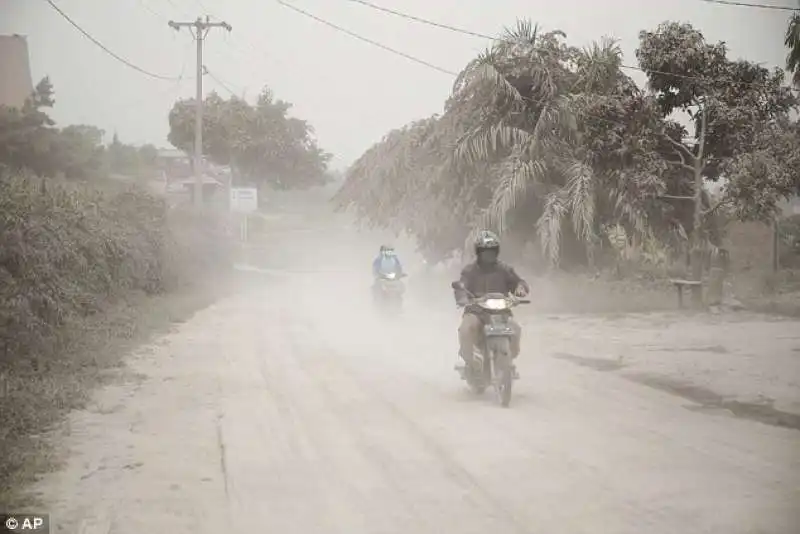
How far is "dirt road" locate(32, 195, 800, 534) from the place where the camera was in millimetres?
4992

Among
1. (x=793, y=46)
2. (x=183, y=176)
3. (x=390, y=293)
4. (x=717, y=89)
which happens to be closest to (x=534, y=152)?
(x=717, y=89)

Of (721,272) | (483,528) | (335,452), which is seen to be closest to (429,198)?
(721,272)

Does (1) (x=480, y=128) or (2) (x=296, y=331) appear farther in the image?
(1) (x=480, y=128)

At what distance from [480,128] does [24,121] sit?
10.00 meters

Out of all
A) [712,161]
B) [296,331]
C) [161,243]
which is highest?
[712,161]

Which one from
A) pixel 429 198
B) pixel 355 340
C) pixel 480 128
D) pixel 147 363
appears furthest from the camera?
pixel 429 198

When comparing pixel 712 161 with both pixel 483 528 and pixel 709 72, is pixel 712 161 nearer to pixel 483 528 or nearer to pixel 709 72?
pixel 709 72

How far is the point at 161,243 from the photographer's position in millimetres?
20797

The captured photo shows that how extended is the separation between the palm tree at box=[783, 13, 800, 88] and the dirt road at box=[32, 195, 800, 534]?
6.73 metres

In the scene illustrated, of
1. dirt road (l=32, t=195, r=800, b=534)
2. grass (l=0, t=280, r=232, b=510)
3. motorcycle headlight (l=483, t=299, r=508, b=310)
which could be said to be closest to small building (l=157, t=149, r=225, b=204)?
grass (l=0, t=280, r=232, b=510)

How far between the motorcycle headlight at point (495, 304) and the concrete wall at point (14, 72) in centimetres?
726

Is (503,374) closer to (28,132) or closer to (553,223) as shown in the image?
(553,223)

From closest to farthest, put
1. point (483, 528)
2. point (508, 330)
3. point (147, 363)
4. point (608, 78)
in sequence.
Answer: point (483, 528) → point (508, 330) → point (147, 363) → point (608, 78)

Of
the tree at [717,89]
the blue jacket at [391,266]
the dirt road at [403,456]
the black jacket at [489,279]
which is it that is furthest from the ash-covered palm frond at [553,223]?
the black jacket at [489,279]
